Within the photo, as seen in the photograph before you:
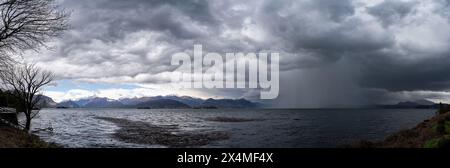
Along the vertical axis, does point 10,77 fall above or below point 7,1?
below
